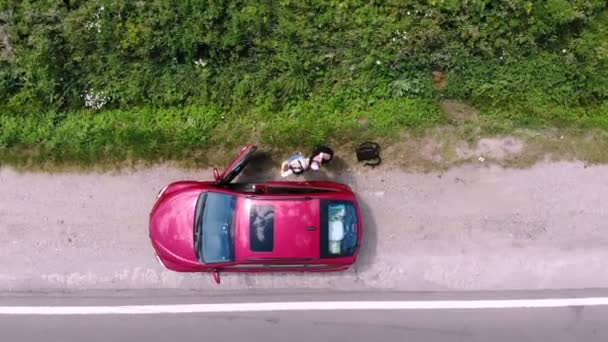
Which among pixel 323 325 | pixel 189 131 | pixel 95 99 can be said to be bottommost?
pixel 323 325

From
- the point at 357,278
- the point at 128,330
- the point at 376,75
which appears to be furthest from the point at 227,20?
the point at 128,330

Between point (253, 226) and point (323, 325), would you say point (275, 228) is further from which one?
point (323, 325)

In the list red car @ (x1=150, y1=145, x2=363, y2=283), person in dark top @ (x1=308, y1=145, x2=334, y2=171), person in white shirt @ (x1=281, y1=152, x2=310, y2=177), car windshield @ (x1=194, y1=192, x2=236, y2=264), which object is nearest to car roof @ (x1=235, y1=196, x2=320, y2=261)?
red car @ (x1=150, y1=145, x2=363, y2=283)

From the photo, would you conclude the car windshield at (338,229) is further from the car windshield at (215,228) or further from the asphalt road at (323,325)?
the car windshield at (215,228)

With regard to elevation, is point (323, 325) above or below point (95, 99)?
below

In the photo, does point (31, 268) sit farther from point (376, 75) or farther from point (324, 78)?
point (376, 75)

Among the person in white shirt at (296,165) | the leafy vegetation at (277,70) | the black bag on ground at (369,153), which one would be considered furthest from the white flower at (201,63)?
the black bag on ground at (369,153)

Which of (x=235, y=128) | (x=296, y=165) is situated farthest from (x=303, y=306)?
(x=235, y=128)

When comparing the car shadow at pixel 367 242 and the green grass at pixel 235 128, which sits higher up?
the green grass at pixel 235 128
